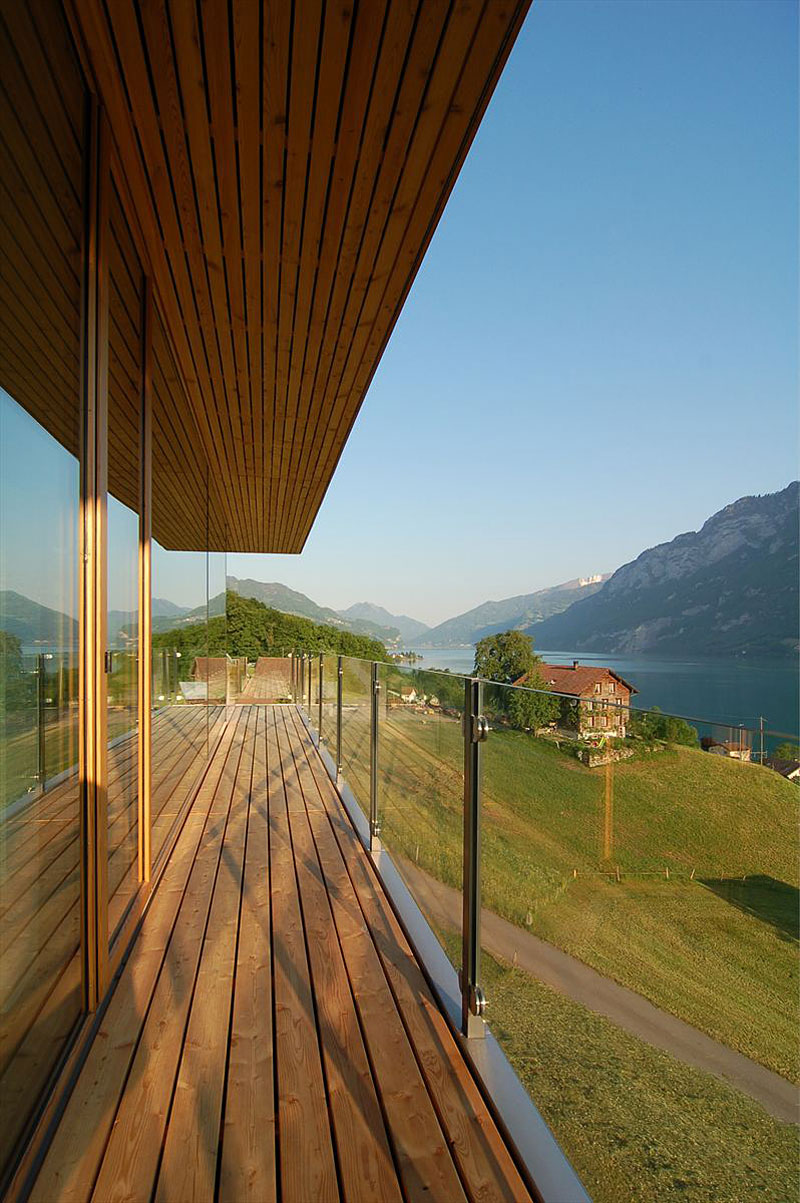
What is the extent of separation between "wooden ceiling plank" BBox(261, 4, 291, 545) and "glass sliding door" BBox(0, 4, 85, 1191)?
0.52 metres

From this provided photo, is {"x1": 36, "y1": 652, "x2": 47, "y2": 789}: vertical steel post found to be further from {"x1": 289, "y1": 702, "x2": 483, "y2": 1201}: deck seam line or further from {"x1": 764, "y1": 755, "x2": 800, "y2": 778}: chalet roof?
{"x1": 764, "y1": 755, "x2": 800, "y2": 778}: chalet roof

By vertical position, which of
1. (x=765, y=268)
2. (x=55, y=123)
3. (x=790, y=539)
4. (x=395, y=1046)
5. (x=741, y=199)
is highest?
(x=741, y=199)

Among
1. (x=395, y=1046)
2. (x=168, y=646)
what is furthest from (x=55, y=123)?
(x=168, y=646)

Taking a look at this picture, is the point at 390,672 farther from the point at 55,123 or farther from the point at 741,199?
the point at 741,199

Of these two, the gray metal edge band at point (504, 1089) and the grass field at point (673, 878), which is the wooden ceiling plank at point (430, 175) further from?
the gray metal edge band at point (504, 1089)

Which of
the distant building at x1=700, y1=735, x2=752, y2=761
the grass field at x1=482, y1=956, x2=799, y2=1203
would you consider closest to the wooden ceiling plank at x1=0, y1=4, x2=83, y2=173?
the distant building at x1=700, y1=735, x2=752, y2=761

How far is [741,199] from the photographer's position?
204ft

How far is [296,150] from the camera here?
2.54 m

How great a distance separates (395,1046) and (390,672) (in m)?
1.74

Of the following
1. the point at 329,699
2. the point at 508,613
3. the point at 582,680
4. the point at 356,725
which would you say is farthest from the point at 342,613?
the point at 582,680

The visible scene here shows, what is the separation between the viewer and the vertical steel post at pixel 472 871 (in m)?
2.03

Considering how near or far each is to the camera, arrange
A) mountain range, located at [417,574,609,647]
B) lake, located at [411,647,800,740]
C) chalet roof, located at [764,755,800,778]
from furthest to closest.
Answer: mountain range, located at [417,574,609,647] < lake, located at [411,647,800,740] < chalet roof, located at [764,755,800,778]

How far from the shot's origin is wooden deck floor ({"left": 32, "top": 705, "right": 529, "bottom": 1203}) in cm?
154

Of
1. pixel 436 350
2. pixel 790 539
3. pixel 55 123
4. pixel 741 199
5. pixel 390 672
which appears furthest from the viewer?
pixel 790 539
